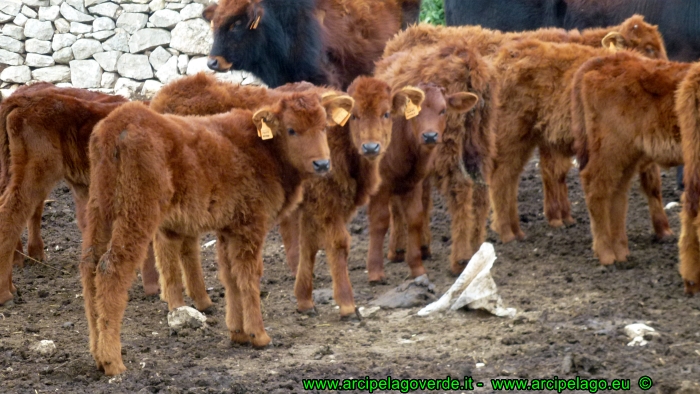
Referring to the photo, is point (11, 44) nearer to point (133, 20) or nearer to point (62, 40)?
point (62, 40)

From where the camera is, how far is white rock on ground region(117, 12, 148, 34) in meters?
17.6

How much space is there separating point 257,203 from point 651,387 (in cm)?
306

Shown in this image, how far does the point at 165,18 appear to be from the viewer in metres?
17.4

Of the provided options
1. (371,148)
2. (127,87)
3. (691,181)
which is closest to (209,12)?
(127,87)

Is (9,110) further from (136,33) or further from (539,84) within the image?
(136,33)

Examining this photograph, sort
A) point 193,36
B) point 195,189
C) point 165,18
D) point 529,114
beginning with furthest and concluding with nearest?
point 165,18 < point 193,36 < point 529,114 < point 195,189

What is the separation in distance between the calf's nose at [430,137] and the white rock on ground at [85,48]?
418 inches

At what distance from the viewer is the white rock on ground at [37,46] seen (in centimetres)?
1773

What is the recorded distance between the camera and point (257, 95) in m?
9.23

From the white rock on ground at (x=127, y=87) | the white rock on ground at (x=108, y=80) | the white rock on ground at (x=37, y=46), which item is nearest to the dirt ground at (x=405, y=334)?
the white rock on ground at (x=127, y=87)

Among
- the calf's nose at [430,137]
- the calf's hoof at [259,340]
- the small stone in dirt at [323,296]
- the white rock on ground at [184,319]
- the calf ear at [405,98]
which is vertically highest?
the calf ear at [405,98]

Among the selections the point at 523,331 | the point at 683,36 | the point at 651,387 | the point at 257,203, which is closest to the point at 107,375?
the point at 257,203

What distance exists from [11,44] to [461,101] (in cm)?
1145

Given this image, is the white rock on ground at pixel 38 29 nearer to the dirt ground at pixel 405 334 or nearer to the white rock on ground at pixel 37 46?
the white rock on ground at pixel 37 46
